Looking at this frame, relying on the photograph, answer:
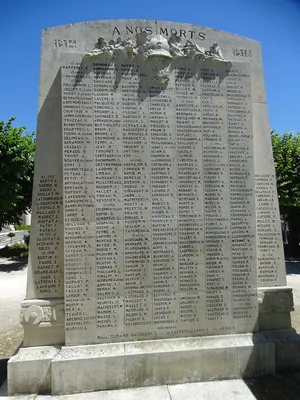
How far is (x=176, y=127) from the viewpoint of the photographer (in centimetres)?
580

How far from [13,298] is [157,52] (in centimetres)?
1157

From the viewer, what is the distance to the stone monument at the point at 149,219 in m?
5.33

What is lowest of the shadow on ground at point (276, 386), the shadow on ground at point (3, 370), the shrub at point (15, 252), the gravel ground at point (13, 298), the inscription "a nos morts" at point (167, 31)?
the shadow on ground at point (276, 386)

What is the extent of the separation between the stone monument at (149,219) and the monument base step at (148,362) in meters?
0.03

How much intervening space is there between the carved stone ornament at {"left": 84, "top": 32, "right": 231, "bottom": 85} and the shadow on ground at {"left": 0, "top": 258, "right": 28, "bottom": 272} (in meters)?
18.0

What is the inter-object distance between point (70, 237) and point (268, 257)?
4.15 metres

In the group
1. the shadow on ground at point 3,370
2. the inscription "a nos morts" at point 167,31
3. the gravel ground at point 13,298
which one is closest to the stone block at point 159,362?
the shadow on ground at point 3,370

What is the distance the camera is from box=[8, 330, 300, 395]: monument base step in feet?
16.3

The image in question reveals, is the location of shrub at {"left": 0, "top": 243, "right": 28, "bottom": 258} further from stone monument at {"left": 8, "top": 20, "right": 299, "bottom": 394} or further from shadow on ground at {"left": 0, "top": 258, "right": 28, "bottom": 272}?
stone monument at {"left": 8, "top": 20, "right": 299, "bottom": 394}

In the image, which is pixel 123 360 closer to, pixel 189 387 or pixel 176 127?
pixel 189 387

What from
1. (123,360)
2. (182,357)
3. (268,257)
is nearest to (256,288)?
(268,257)

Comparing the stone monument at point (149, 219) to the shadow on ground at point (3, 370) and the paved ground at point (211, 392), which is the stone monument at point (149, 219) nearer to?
the paved ground at point (211, 392)

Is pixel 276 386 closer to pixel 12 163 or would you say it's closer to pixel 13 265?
pixel 12 163

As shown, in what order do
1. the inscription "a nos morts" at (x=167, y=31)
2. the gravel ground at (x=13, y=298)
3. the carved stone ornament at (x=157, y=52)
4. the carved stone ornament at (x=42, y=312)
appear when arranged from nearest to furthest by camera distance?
the carved stone ornament at (x=42, y=312)
the carved stone ornament at (x=157, y=52)
the inscription "a nos morts" at (x=167, y=31)
the gravel ground at (x=13, y=298)
